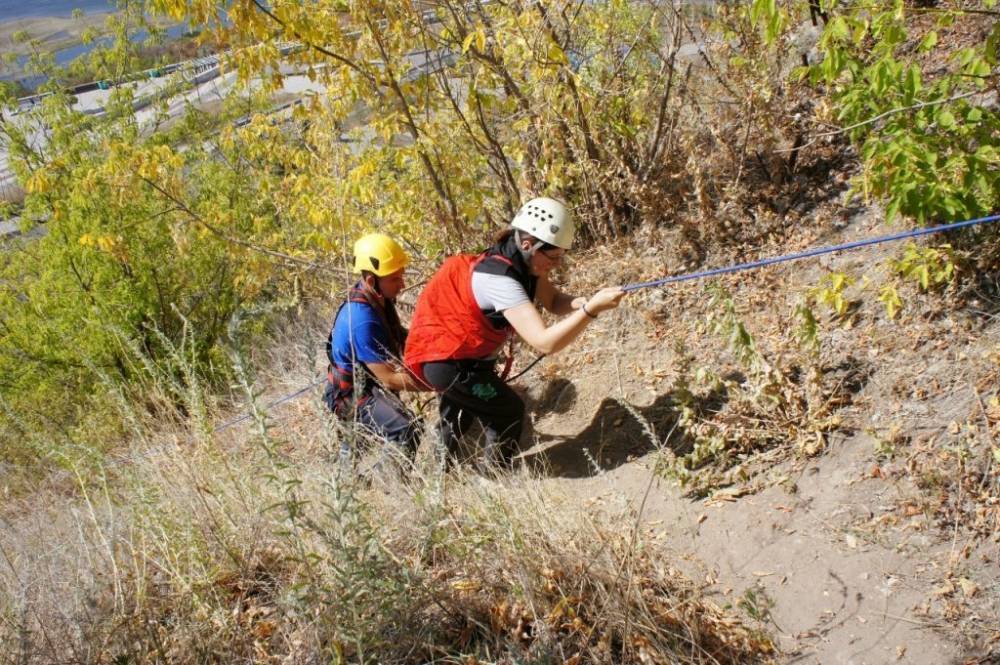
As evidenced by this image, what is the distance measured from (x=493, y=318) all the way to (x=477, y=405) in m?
0.54

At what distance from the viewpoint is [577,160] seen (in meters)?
5.66

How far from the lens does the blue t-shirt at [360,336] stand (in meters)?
4.25

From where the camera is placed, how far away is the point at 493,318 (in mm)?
4141

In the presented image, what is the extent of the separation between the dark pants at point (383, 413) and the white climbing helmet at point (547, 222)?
1.20m

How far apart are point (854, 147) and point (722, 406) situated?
223cm

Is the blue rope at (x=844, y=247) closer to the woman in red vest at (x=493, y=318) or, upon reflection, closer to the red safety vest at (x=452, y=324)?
the woman in red vest at (x=493, y=318)

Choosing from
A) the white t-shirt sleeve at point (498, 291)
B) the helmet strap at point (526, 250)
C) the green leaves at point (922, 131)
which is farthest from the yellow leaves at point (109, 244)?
the green leaves at point (922, 131)

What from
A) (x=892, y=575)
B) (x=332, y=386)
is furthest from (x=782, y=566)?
(x=332, y=386)

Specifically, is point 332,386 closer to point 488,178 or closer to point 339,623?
point 339,623

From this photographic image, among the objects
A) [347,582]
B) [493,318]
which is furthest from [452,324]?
[347,582]

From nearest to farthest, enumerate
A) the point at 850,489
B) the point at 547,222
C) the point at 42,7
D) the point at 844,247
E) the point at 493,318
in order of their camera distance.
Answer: the point at 844,247, the point at 850,489, the point at 547,222, the point at 493,318, the point at 42,7

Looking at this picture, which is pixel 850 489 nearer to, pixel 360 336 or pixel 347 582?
pixel 347 582

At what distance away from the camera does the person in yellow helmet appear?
168 inches

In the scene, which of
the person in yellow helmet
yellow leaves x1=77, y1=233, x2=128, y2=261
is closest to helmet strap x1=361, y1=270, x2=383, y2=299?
→ the person in yellow helmet
